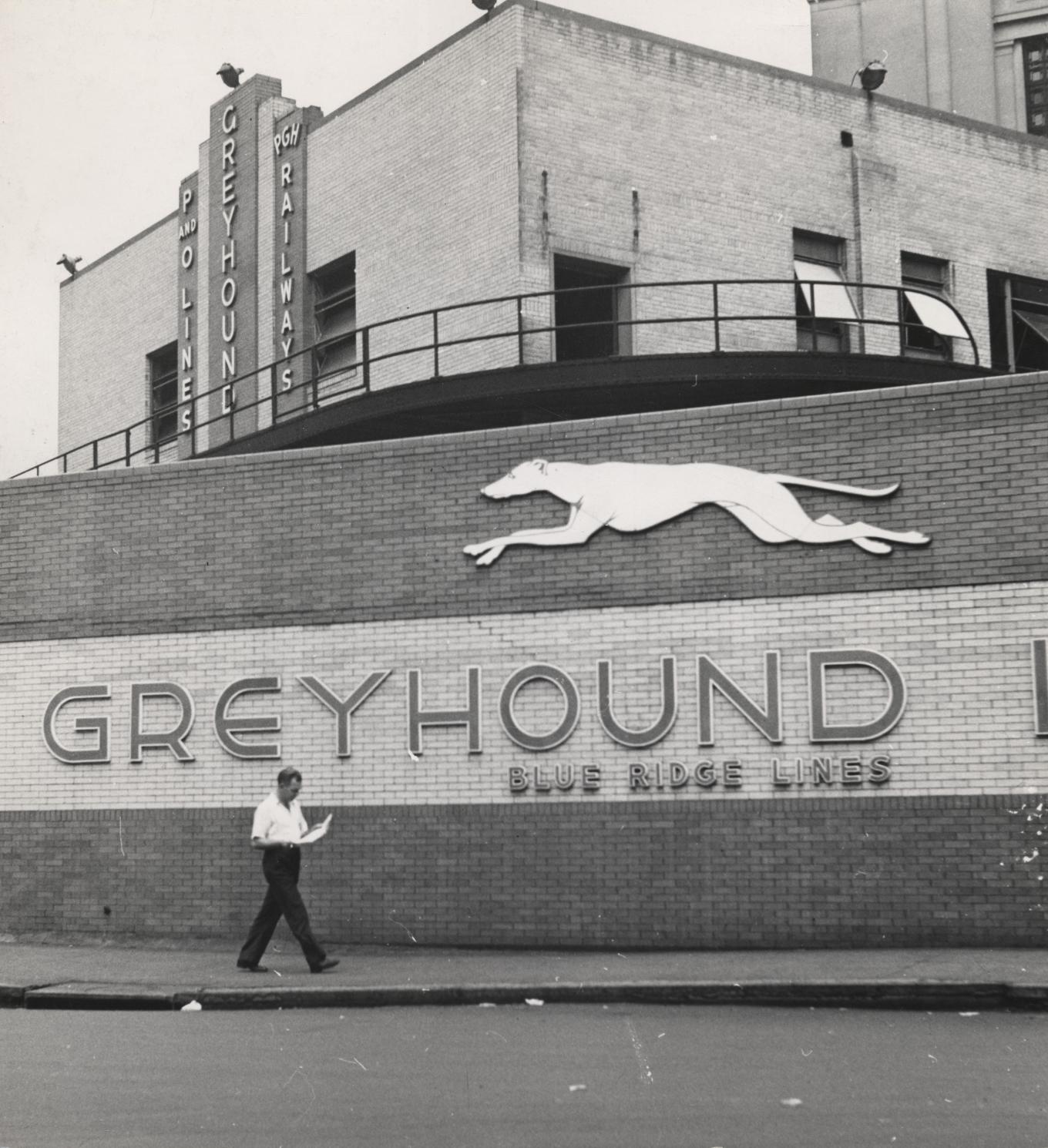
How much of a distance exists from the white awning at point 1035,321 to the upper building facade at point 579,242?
32 millimetres

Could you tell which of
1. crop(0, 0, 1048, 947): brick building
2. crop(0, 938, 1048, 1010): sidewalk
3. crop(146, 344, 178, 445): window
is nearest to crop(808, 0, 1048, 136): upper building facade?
crop(0, 0, 1048, 947): brick building

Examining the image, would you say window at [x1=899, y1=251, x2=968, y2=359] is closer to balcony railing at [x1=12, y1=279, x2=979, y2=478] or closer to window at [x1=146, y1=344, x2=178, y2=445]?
balcony railing at [x1=12, y1=279, x2=979, y2=478]

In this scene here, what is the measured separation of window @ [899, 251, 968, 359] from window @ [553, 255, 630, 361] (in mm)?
3870

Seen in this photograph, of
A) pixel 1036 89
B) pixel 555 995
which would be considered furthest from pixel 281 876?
pixel 1036 89

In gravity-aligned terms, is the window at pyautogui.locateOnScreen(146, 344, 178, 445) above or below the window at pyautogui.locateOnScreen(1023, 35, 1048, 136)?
below

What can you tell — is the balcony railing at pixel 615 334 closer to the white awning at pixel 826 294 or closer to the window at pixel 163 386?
the white awning at pixel 826 294

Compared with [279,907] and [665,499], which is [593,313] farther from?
[279,907]

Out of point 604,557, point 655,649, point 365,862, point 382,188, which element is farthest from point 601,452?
point 382,188

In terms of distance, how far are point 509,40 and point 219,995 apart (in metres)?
12.6

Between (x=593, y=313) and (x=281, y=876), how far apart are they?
379 inches

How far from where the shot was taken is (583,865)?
14.4 meters

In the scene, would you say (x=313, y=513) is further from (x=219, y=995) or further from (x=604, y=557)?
(x=219, y=995)

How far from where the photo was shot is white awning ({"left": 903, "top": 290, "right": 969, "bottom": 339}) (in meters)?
21.4

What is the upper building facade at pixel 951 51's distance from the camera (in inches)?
1303
